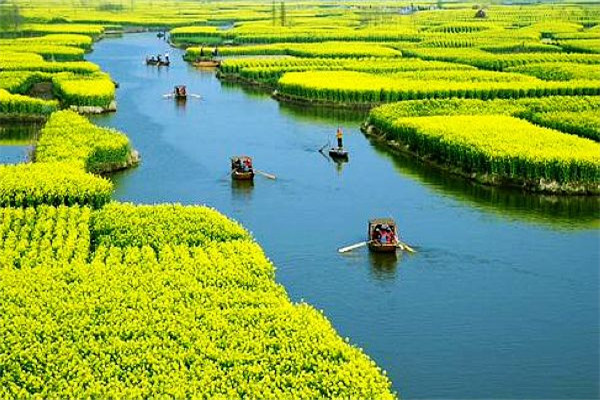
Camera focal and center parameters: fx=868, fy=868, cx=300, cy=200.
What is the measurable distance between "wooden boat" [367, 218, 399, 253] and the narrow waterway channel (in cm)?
63

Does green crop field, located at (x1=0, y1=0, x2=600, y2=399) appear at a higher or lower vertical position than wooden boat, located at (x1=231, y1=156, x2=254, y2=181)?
higher

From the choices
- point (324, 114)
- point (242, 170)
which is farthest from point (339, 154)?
point (324, 114)

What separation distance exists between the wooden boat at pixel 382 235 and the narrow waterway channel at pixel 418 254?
2.07 feet

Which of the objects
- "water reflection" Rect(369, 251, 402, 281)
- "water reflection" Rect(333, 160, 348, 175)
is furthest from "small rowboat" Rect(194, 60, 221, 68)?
"water reflection" Rect(369, 251, 402, 281)

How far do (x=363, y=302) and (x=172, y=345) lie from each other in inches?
403

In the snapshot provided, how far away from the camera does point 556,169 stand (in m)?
44.8

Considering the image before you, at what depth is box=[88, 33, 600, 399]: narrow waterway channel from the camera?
26.4m

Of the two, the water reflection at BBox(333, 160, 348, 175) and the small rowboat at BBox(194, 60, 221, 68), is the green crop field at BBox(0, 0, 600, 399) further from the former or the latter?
the small rowboat at BBox(194, 60, 221, 68)

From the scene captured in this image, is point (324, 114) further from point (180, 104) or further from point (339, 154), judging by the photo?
point (339, 154)

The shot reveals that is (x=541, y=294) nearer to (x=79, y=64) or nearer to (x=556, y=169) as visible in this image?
(x=556, y=169)

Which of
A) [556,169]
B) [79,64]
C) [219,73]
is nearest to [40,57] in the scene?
[79,64]

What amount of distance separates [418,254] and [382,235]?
1.66 meters

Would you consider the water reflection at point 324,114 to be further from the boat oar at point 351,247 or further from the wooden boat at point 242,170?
the boat oar at point 351,247

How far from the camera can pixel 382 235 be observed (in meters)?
35.7
